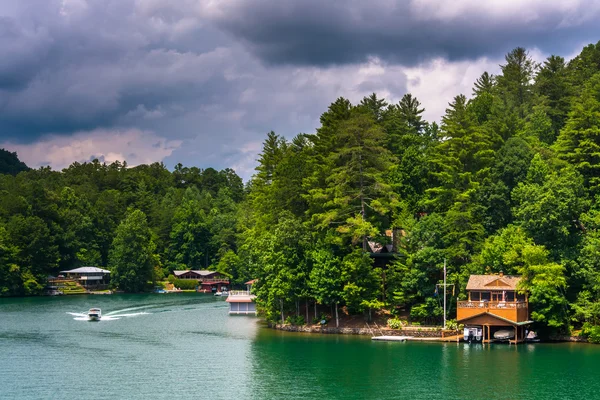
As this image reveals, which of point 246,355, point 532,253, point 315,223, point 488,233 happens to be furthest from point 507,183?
point 246,355

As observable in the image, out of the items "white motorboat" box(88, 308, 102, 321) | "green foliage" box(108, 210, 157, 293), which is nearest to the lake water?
"white motorboat" box(88, 308, 102, 321)

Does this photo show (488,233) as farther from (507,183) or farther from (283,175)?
(283,175)

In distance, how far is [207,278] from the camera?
149500 millimetres

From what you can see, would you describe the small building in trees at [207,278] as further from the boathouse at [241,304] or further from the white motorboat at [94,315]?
the white motorboat at [94,315]

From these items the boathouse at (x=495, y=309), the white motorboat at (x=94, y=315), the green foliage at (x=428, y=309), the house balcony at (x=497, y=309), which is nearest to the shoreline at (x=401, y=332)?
the green foliage at (x=428, y=309)

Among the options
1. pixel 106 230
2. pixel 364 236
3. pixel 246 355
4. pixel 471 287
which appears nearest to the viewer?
pixel 246 355

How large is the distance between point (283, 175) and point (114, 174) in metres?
122

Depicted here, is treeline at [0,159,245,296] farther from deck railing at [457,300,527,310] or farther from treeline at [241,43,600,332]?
deck railing at [457,300,527,310]

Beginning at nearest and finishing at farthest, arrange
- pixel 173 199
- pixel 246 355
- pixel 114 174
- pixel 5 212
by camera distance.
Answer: pixel 246 355, pixel 5 212, pixel 173 199, pixel 114 174

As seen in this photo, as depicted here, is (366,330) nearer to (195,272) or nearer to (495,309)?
(495,309)

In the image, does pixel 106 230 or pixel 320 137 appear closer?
pixel 320 137

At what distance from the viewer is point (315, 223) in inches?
2867

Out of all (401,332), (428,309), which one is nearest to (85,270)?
(401,332)

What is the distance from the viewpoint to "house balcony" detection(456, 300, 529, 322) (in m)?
62.2
